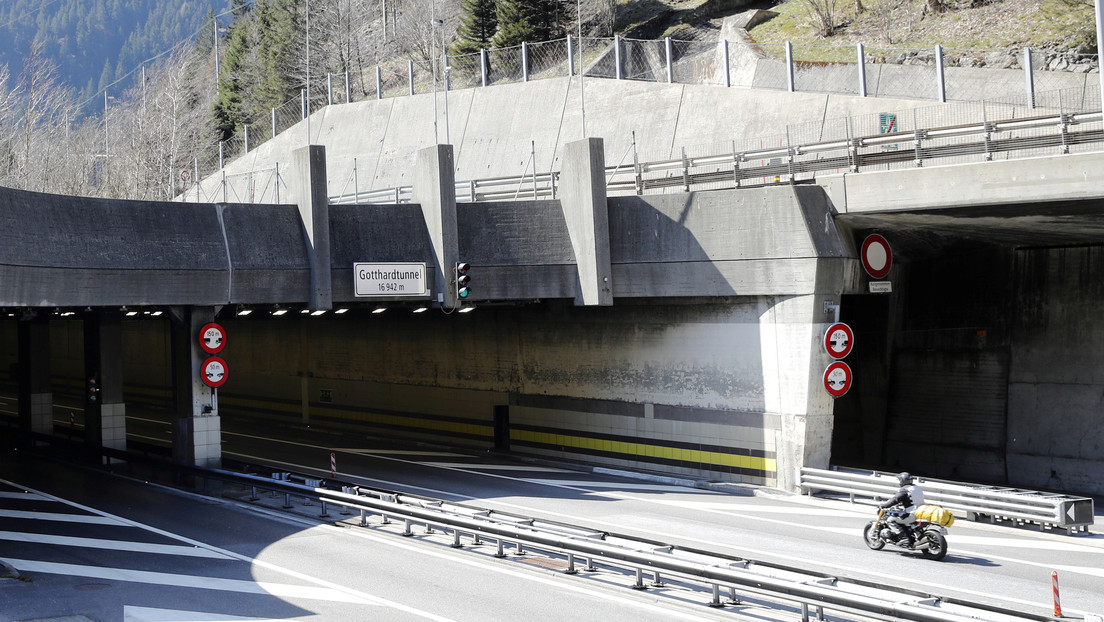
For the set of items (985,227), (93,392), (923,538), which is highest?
(985,227)

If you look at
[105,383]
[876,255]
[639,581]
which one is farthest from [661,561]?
[105,383]

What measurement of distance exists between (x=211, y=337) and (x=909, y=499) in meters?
15.5

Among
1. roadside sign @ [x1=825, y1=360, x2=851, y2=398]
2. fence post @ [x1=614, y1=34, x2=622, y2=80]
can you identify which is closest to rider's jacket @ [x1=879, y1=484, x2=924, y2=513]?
roadside sign @ [x1=825, y1=360, x2=851, y2=398]

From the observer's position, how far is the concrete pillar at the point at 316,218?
67.6ft

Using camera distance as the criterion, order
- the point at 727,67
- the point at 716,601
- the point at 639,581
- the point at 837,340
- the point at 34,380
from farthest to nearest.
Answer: the point at 727,67
the point at 34,380
the point at 837,340
the point at 639,581
the point at 716,601

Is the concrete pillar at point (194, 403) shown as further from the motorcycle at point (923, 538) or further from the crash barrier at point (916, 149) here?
the motorcycle at point (923, 538)

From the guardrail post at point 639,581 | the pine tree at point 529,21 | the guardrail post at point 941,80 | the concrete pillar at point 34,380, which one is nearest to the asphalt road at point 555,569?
the guardrail post at point 639,581

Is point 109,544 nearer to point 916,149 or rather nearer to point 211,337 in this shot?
point 211,337

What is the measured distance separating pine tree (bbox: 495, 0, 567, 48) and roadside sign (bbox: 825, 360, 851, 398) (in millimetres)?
37744

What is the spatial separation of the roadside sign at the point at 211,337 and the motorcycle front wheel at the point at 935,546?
50.7ft

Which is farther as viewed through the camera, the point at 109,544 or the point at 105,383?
the point at 105,383

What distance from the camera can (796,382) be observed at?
67.9 ft

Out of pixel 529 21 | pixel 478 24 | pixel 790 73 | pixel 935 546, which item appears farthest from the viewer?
pixel 478 24

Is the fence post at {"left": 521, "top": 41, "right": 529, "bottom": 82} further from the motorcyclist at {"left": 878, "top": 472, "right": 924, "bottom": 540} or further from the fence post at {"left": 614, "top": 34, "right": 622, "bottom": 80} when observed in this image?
the motorcyclist at {"left": 878, "top": 472, "right": 924, "bottom": 540}
